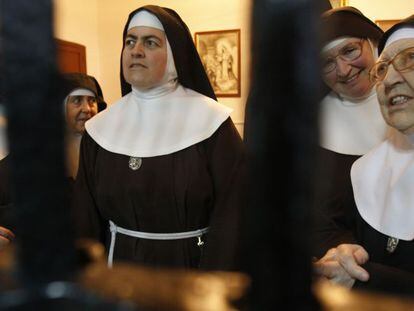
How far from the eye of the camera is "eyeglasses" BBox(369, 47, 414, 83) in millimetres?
1292

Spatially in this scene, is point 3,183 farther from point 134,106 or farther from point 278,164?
point 278,164

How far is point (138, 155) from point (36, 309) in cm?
169

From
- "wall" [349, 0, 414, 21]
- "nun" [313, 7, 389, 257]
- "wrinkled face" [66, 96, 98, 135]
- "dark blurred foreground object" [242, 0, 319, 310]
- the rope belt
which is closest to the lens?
"dark blurred foreground object" [242, 0, 319, 310]

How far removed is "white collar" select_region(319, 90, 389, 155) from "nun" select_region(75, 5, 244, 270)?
447 mm

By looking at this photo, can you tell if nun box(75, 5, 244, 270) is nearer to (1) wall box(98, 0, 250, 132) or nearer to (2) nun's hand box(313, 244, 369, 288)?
(2) nun's hand box(313, 244, 369, 288)

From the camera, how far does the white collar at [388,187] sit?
4.29ft

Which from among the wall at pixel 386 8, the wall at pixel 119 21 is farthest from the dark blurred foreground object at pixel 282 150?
the wall at pixel 386 8

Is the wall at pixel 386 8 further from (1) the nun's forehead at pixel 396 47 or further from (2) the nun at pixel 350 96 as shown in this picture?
(1) the nun's forehead at pixel 396 47

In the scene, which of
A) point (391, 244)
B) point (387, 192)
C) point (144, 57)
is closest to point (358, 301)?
point (391, 244)

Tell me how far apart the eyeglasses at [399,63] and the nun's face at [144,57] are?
1004 millimetres

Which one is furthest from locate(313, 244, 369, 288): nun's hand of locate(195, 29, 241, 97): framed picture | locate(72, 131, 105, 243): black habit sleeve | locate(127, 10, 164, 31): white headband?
locate(195, 29, 241, 97): framed picture

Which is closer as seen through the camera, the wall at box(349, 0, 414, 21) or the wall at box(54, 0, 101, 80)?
the wall at box(349, 0, 414, 21)

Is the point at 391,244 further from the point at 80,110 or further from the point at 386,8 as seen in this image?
the point at 386,8

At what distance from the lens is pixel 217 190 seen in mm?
1865
